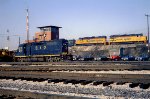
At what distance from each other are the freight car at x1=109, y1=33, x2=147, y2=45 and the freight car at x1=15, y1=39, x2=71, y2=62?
2812cm

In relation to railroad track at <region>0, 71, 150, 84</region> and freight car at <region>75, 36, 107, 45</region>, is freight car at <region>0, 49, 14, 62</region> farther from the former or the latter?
freight car at <region>75, 36, 107, 45</region>

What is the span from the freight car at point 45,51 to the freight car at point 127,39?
92.3ft

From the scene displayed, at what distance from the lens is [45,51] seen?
40.9 meters

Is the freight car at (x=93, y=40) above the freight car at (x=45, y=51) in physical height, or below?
above

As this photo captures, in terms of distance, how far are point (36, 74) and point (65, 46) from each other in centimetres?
2669

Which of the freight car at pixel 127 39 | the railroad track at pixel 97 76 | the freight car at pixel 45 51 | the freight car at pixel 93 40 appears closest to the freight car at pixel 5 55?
the freight car at pixel 45 51

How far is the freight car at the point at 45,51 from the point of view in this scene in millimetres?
39781

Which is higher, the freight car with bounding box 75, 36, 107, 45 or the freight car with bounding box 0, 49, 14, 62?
the freight car with bounding box 75, 36, 107, 45

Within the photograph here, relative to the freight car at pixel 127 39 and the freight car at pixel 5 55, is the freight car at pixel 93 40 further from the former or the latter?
the freight car at pixel 5 55

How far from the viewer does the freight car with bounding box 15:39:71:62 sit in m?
39.8

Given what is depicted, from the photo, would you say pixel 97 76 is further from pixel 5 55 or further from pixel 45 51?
pixel 5 55

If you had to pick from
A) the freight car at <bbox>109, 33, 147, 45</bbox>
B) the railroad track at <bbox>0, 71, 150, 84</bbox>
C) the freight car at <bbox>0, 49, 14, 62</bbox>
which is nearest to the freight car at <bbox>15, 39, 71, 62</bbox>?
the freight car at <bbox>0, 49, 14, 62</bbox>

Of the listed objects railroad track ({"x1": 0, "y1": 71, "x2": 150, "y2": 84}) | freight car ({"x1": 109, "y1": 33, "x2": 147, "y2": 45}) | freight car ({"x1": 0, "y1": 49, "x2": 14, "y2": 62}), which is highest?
freight car ({"x1": 109, "y1": 33, "x2": 147, "y2": 45})

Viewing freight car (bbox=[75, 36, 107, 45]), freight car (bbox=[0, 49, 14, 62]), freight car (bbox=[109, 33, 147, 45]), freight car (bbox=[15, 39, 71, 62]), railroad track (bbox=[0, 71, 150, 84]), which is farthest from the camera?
freight car (bbox=[75, 36, 107, 45])
